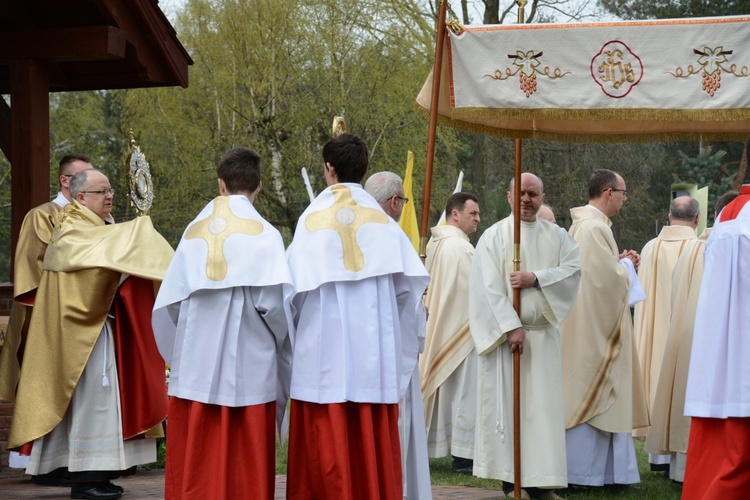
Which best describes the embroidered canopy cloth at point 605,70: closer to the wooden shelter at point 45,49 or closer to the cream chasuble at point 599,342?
the cream chasuble at point 599,342

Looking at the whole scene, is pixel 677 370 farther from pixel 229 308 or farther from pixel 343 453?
pixel 229 308

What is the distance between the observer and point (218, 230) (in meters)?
5.50

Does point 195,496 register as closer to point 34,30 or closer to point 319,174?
point 34,30

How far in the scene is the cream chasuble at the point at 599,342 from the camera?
7.74 metres

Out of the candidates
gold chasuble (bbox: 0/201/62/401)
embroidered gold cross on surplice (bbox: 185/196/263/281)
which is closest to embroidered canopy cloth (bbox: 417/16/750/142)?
embroidered gold cross on surplice (bbox: 185/196/263/281)

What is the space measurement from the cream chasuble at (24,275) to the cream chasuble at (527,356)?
9.43 feet

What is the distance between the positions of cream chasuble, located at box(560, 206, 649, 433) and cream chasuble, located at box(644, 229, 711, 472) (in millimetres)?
255

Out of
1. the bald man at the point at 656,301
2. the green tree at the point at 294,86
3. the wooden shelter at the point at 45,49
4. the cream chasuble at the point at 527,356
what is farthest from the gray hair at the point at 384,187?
the green tree at the point at 294,86

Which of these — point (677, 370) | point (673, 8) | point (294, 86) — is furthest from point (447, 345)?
point (673, 8)

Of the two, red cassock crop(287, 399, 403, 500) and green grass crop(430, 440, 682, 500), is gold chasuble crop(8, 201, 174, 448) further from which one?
green grass crop(430, 440, 682, 500)

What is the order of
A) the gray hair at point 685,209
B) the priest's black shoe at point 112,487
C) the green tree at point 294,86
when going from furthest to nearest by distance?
1. the green tree at point 294,86
2. the gray hair at point 685,209
3. the priest's black shoe at point 112,487

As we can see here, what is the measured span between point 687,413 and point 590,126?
2.77 meters

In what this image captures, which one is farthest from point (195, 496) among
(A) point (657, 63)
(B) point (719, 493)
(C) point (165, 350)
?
(A) point (657, 63)

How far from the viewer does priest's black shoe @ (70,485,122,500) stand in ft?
22.8
